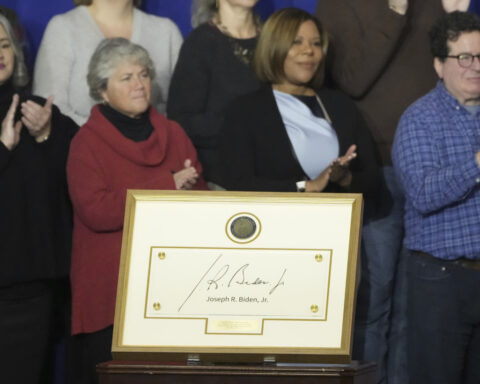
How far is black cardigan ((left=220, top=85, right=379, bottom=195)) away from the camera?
10.1ft

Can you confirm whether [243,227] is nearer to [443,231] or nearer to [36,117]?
[443,231]

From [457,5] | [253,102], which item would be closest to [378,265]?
[253,102]

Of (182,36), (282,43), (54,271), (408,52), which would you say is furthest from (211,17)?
(54,271)

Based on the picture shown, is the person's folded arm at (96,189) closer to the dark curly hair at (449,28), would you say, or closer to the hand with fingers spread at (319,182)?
the hand with fingers spread at (319,182)

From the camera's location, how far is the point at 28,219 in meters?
3.10

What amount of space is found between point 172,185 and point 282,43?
598mm

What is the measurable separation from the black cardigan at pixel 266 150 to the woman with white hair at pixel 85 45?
0.47 m

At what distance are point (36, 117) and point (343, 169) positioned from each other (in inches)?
38.8

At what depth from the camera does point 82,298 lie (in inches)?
121

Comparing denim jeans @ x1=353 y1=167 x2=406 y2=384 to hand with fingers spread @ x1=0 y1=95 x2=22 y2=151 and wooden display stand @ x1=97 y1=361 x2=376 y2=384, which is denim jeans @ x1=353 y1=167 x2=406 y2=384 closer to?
hand with fingers spread @ x1=0 y1=95 x2=22 y2=151

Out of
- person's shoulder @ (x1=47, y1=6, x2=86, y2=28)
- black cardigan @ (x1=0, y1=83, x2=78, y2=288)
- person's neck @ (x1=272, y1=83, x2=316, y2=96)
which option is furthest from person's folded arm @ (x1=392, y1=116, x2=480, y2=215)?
person's shoulder @ (x1=47, y1=6, x2=86, y2=28)
